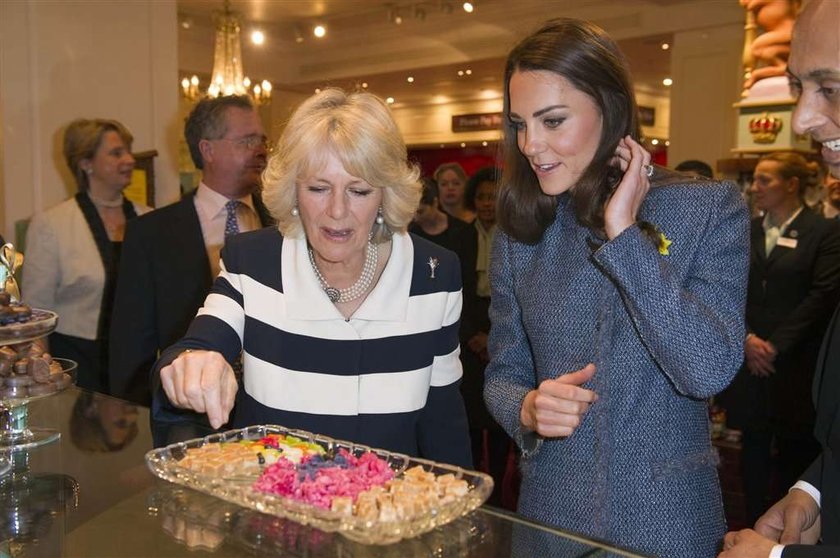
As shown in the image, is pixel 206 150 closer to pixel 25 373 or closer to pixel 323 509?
pixel 25 373

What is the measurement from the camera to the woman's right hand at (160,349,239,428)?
1537 millimetres

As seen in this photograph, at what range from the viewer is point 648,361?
5.37 feet

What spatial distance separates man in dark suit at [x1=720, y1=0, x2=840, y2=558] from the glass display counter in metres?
0.39

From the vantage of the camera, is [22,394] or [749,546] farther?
[22,394]

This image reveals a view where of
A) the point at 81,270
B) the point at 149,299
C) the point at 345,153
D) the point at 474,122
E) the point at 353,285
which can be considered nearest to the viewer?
the point at 345,153

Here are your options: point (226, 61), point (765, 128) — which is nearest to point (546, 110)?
point (765, 128)

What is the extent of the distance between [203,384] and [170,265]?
1.70 m

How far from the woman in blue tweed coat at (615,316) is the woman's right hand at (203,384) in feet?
1.90

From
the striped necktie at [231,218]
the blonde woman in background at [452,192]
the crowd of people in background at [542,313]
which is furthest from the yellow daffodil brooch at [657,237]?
the blonde woman in background at [452,192]

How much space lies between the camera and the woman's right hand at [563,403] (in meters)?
1.49

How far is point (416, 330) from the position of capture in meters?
2.00

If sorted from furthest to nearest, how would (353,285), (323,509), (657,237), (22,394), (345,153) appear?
1. (353,285)
2. (345,153)
3. (22,394)
4. (657,237)
5. (323,509)

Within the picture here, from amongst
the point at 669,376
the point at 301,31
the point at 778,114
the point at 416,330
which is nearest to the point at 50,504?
the point at 416,330

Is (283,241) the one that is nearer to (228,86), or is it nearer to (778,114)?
(778,114)
